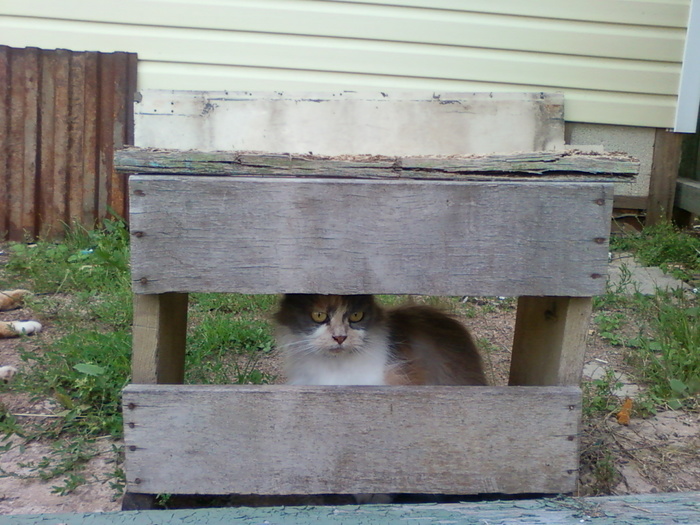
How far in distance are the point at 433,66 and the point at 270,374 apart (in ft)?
10.3

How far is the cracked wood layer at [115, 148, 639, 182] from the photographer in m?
1.60

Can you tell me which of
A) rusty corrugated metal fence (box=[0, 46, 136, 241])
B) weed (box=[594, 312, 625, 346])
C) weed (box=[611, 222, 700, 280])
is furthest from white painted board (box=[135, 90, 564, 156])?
rusty corrugated metal fence (box=[0, 46, 136, 241])

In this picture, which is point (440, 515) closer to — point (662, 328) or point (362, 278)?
point (362, 278)

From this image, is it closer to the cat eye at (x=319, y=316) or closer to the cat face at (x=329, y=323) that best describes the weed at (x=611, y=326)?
the cat face at (x=329, y=323)

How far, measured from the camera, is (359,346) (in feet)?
7.29

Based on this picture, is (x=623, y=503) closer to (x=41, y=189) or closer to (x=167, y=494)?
(x=167, y=494)

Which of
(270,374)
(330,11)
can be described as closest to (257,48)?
(330,11)

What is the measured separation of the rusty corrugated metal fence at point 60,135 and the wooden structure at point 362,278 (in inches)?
144

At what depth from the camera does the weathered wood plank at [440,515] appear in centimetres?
159

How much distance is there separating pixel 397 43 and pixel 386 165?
3.85m

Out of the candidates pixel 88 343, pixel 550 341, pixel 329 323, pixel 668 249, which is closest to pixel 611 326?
pixel 668 249

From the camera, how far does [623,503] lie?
1699mm

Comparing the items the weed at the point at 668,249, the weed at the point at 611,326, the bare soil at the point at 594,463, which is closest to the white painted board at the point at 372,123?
the bare soil at the point at 594,463

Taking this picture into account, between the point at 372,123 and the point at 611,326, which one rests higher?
the point at 372,123
